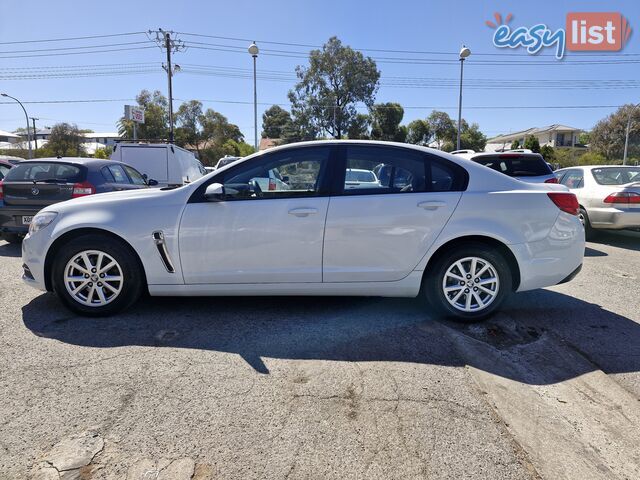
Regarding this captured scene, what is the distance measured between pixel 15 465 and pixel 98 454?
1.23 feet

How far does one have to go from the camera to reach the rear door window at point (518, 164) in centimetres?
824

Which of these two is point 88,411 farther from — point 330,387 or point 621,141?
point 621,141

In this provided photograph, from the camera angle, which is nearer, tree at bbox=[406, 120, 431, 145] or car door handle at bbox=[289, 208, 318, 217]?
car door handle at bbox=[289, 208, 318, 217]

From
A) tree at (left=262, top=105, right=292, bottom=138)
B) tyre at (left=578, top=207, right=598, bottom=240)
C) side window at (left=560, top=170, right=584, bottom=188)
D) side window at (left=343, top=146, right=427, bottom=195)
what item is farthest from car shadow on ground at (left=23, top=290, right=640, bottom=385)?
tree at (left=262, top=105, right=292, bottom=138)

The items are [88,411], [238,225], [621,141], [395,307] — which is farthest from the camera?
[621,141]

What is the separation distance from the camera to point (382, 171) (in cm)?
402

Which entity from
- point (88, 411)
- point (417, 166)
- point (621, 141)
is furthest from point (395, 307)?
point (621, 141)

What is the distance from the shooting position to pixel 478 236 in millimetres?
3965

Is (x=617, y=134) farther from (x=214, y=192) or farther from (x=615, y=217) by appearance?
(x=214, y=192)

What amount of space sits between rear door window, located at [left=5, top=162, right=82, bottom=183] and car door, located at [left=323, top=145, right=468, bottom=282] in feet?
17.1

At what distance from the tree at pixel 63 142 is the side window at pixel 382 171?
2152 inches

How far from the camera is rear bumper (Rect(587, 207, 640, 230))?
7.88 metres

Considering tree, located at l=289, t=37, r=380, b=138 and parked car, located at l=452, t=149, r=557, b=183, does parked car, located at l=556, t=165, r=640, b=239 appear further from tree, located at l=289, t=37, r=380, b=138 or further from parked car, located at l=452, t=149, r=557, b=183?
tree, located at l=289, t=37, r=380, b=138

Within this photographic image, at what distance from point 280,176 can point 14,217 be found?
18.3ft
